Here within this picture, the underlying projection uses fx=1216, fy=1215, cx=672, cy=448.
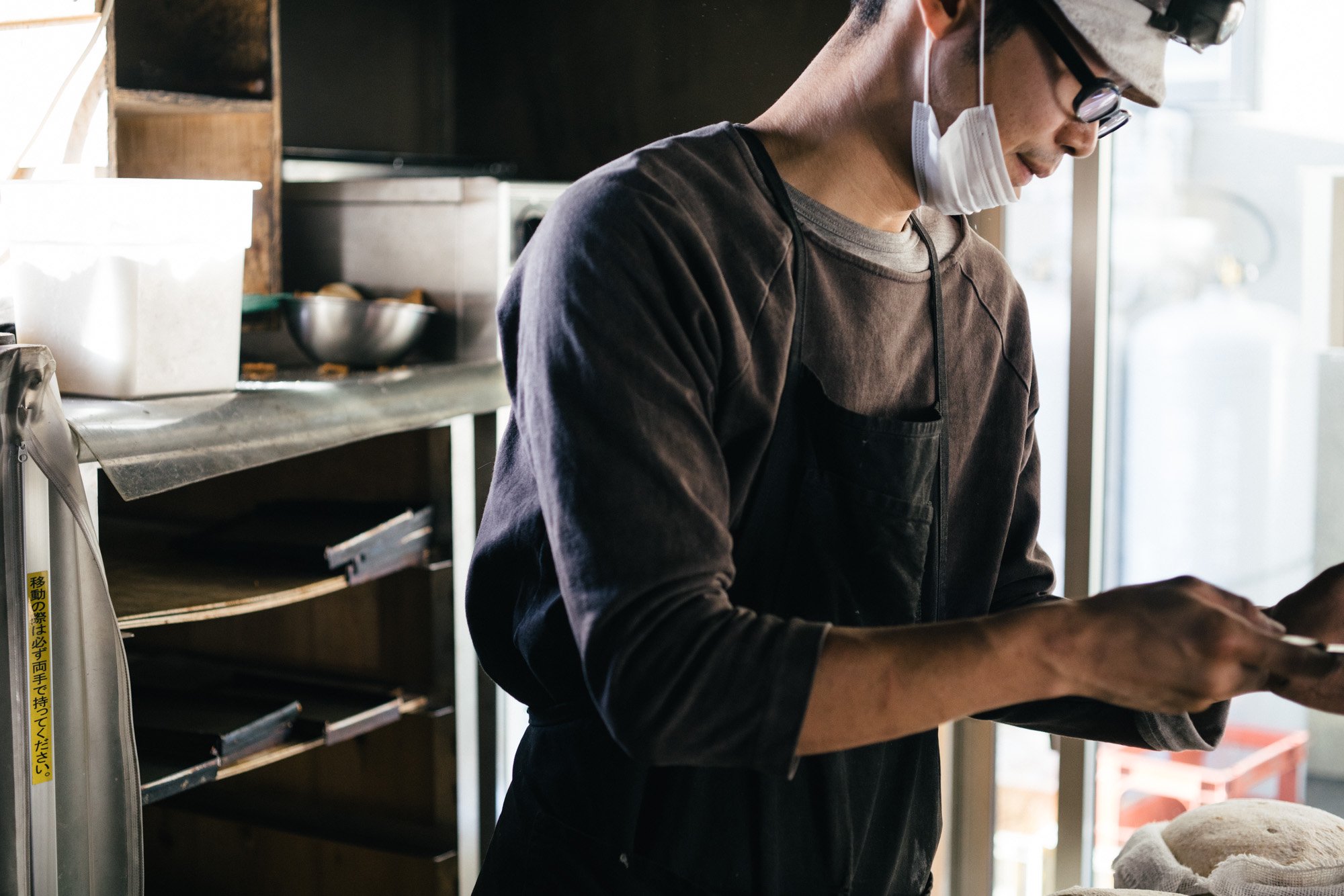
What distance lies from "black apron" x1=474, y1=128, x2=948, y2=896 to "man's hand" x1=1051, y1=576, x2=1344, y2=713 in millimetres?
245

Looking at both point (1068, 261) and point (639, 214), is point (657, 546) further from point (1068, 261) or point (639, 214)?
point (1068, 261)

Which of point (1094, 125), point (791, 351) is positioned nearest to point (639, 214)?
point (791, 351)

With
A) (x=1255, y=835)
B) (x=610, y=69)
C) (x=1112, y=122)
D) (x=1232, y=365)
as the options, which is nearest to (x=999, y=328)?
(x=1112, y=122)

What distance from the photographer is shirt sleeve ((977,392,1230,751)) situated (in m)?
1.09

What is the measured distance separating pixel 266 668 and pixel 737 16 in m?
1.57

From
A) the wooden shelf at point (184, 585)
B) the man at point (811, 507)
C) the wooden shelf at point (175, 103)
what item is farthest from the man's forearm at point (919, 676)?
the wooden shelf at point (175, 103)

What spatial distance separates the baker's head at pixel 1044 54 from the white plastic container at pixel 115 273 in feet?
3.45

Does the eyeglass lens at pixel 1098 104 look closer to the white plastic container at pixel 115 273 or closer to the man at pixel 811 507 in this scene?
the man at pixel 811 507

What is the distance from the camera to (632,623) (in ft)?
2.54

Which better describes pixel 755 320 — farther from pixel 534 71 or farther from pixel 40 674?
pixel 534 71

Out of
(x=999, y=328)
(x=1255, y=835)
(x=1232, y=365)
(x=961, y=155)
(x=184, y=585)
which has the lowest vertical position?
(x=1255, y=835)

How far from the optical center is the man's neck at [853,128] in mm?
1000

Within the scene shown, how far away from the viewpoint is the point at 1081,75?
3.12ft

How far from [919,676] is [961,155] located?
17.1 inches
